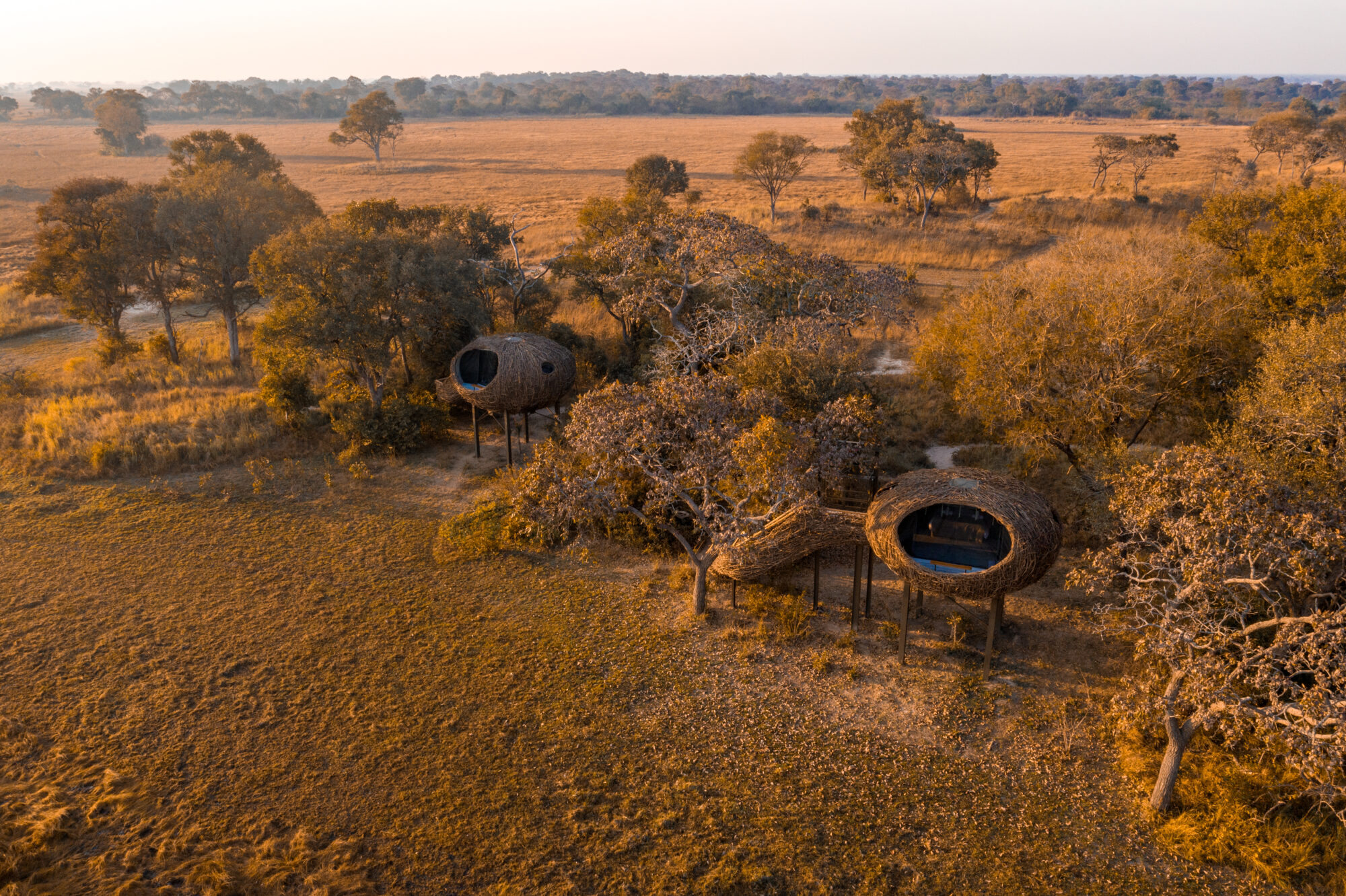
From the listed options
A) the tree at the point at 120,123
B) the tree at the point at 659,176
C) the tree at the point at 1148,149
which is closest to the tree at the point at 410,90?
the tree at the point at 120,123

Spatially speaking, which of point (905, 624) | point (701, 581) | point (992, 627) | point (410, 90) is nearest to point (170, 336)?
point (701, 581)

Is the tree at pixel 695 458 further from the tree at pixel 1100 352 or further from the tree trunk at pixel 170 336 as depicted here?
the tree trunk at pixel 170 336

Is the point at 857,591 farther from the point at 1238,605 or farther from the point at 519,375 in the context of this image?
the point at 519,375

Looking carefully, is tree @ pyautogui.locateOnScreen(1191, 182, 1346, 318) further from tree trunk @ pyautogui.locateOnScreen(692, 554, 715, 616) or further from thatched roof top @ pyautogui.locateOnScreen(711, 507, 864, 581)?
tree trunk @ pyautogui.locateOnScreen(692, 554, 715, 616)

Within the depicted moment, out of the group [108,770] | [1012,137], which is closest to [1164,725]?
[108,770]

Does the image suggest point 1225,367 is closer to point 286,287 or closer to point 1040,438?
point 1040,438

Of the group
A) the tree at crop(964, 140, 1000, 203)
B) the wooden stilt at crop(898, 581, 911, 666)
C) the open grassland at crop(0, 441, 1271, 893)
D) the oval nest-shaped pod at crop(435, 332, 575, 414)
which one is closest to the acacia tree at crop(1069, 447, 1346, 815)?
the open grassland at crop(0, 441, 1271, 893)
